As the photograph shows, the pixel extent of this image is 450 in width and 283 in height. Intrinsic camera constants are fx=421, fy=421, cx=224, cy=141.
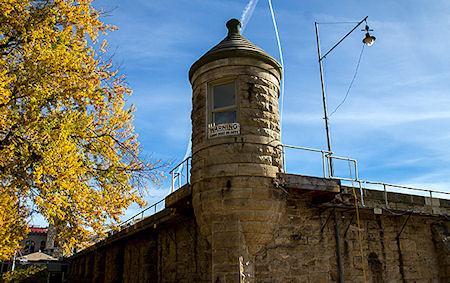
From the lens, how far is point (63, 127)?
855cm

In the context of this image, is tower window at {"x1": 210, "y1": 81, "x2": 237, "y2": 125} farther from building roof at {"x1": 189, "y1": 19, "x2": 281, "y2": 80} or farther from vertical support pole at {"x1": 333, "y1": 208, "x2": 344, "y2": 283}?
vertical support pole at {"x1": 333, "y1": 208, "x2": 344, "y2": 283}

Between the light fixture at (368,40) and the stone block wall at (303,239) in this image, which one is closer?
the stone block wall at (303,239)

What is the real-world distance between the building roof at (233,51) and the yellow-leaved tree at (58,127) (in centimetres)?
227

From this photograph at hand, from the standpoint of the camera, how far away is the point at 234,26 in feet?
40.7

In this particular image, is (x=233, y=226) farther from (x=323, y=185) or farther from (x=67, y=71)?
(x=67, y=71)

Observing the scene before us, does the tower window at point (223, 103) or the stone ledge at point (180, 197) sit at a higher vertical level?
the tower window at point (223, 103)

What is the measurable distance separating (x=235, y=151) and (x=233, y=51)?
273cm

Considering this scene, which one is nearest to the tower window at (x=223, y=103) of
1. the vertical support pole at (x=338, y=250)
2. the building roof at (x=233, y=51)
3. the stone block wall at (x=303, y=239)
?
the building roof at (x=233, y=51)

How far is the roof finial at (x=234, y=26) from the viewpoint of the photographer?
12.3m

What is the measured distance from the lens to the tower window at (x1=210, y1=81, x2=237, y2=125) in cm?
1107

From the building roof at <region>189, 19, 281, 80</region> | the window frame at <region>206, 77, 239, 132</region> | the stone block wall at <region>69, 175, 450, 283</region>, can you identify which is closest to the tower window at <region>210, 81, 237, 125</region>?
the window frame at <region>206, 77, 239, 132</region>

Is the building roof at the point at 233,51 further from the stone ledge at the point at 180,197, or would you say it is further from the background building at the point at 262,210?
the stone ledge at the point at 180,197

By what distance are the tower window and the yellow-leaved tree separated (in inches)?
89.8

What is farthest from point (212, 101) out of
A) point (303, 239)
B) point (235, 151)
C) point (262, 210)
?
point (303, 239)
